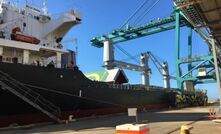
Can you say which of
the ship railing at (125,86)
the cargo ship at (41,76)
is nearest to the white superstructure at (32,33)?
the cargo ship at (41,76)

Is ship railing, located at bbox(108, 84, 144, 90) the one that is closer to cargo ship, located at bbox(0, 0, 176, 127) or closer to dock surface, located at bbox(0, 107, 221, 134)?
cargo ship, located at bbox(0, 0, 176, 127)

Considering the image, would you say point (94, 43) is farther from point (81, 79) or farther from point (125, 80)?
point (81, 79)

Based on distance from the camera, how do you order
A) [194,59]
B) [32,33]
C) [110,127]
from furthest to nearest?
1. [194,59]
2. [32,33]
3. [110,127]

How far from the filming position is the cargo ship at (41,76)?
661 inches

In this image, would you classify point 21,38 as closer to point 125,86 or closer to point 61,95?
point 61,95

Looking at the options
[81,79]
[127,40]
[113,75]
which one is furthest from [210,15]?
[127,40]

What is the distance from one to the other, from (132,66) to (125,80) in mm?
16246

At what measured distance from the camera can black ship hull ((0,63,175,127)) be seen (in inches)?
654

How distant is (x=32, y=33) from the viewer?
20.9 metres

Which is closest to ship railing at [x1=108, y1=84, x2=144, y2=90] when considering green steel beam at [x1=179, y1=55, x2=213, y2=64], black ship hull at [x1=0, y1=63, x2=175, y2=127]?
black ship hull at [x1=0, y1=63, x2=175, y2=127]

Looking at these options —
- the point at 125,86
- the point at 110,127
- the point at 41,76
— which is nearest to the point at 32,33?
the point at 41,76

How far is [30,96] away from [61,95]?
2.42 metres

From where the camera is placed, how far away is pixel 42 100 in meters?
18.3

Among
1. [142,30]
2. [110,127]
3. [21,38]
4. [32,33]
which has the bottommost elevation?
[110,127]
